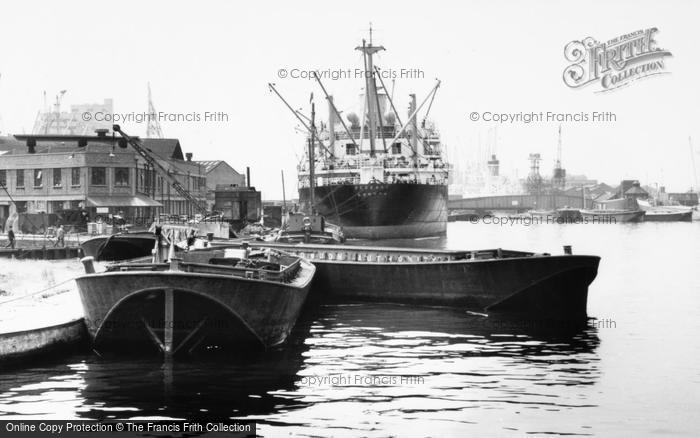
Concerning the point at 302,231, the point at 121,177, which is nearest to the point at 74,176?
the point at 121,177

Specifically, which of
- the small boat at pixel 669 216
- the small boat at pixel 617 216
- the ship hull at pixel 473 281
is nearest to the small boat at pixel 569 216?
the small boat at pixel 617 216

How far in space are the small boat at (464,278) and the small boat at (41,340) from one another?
13.3m

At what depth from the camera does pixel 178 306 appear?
66.1ft

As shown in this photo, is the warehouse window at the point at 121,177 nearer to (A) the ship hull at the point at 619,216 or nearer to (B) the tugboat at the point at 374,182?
(B) the tugboat at the point at 374,182

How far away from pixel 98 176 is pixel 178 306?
4698 cm

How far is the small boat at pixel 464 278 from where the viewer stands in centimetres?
2847

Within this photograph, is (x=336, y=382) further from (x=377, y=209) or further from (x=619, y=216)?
(x=619, y=216)

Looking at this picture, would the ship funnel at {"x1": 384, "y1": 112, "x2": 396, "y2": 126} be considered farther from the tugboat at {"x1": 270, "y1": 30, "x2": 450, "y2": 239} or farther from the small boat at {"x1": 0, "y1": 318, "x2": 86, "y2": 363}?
the small boat at {"x1": 0, "y1": 318, "x2": 86, "y2": 363}

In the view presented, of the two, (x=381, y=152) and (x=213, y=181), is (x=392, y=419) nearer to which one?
(x=381, y=152)

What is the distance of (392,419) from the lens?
15.6m

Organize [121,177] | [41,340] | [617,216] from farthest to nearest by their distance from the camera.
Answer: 1. [617,216]
2. [121,177]
3. [41,340]

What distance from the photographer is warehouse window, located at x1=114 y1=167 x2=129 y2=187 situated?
6519 centimetres

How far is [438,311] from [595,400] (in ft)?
43.0

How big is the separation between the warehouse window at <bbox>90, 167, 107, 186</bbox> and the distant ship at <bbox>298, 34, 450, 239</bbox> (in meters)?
19.5
